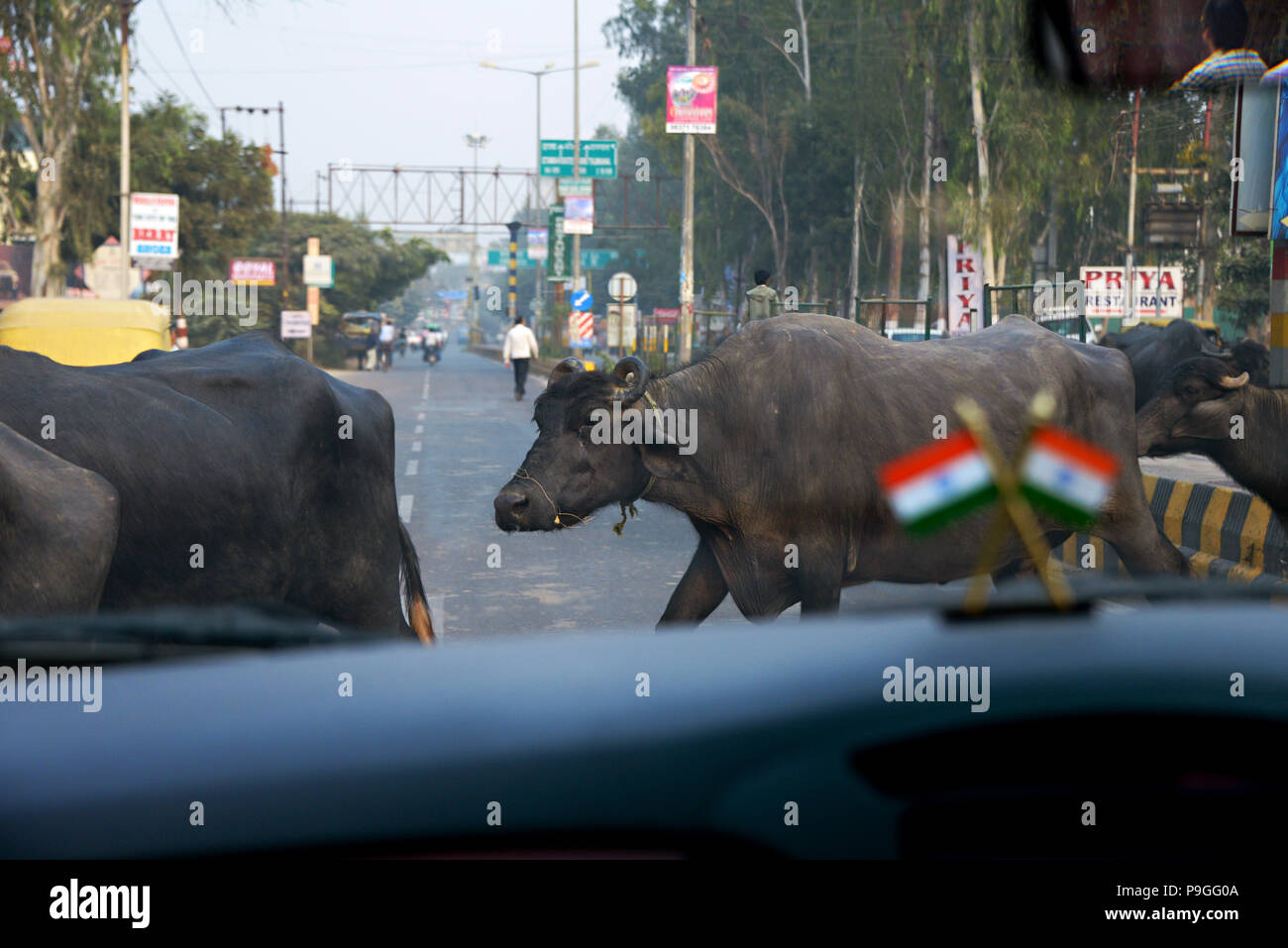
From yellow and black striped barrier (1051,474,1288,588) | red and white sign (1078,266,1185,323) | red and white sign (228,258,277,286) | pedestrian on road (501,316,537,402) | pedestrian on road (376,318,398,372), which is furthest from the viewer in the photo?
pedestrian on road (376,318,398,372)

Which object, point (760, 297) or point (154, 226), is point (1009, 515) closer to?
point (760, 297)

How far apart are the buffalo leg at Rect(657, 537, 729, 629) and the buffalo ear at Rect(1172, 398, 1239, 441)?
3293 millimetres

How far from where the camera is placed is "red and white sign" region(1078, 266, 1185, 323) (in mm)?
31172

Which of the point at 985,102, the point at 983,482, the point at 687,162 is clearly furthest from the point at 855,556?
the point at 985,102

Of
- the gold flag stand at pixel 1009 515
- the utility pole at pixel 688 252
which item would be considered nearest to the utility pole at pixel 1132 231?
the utility pole at pixel 688 252

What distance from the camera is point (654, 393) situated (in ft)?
19.6

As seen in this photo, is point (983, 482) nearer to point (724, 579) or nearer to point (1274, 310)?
point (724, 579)

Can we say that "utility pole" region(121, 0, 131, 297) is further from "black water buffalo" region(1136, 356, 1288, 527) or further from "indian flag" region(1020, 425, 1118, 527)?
"indian flag" region(1020, 425, 1118, 527)

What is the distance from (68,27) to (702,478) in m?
26.2

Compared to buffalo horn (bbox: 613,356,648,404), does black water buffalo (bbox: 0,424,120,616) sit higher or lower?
lower

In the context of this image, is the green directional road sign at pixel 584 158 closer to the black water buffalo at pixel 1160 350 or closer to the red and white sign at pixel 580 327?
the red and white sign at pixel 580 327

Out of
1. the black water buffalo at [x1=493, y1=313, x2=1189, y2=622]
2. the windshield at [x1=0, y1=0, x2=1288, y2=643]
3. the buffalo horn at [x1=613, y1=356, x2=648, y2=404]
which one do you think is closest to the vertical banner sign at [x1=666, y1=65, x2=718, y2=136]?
the windshield at [x1=0, y1=0, x2=1288, y2=643]

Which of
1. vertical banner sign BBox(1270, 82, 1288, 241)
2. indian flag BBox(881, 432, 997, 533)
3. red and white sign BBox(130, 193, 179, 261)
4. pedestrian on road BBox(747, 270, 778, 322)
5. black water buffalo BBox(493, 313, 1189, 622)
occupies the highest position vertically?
red and white sign BBox(130, 193, 179, 261)

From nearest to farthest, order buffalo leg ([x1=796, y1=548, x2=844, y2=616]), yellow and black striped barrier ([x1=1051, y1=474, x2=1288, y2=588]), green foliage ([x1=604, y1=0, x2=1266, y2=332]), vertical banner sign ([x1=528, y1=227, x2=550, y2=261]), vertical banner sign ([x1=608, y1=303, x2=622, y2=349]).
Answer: buffalo leg ([x1=796, y1=548, x2=844, y2=616]) → yellow and black striped barrier ([x1=1051, y1=474, x2=1288, y2=588]) → green foliage ([x1=604, y1=0, x2=1266, y2=332]) → vertical banner sign ([x1=608, y1=303, x2=622, y2=349]) → vertical banner sign ([x1=528, y1=227, x2=550, y2=261])
